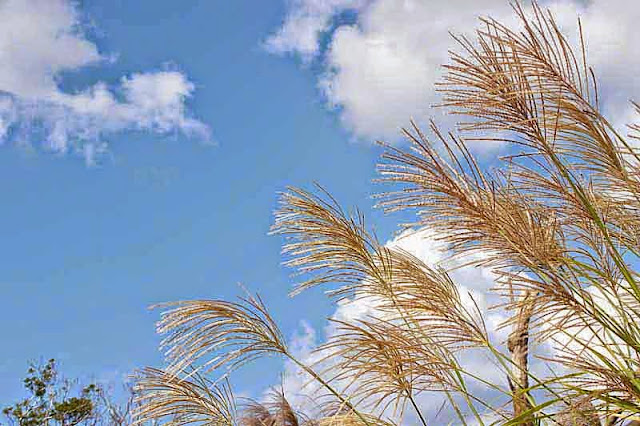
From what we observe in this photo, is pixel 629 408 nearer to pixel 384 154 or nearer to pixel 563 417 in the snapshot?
pixel 563 417

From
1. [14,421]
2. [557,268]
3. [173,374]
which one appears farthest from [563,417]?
[14,421]

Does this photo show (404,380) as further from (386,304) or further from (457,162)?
(457,162)

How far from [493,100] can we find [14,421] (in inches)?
451

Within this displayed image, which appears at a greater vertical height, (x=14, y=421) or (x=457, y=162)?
(x=14, y=421)

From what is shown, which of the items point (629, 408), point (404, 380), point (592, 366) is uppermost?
point (404, 380)

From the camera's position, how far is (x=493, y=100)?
2.09 metres

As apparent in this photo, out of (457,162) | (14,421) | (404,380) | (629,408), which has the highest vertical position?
(14,421)

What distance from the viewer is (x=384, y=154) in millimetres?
2230

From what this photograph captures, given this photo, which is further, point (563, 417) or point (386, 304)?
point (386, 304)

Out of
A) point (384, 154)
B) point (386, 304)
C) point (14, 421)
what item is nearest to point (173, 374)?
point (386, 304)

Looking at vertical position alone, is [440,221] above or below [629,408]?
above

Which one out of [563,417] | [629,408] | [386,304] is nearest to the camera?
[629,408]

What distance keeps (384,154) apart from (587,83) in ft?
1.78

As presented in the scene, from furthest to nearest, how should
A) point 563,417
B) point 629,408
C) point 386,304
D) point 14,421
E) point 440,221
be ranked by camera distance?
point 14,421 < point 386,304 < point 440,221 < point 563,417 < point 629,408
